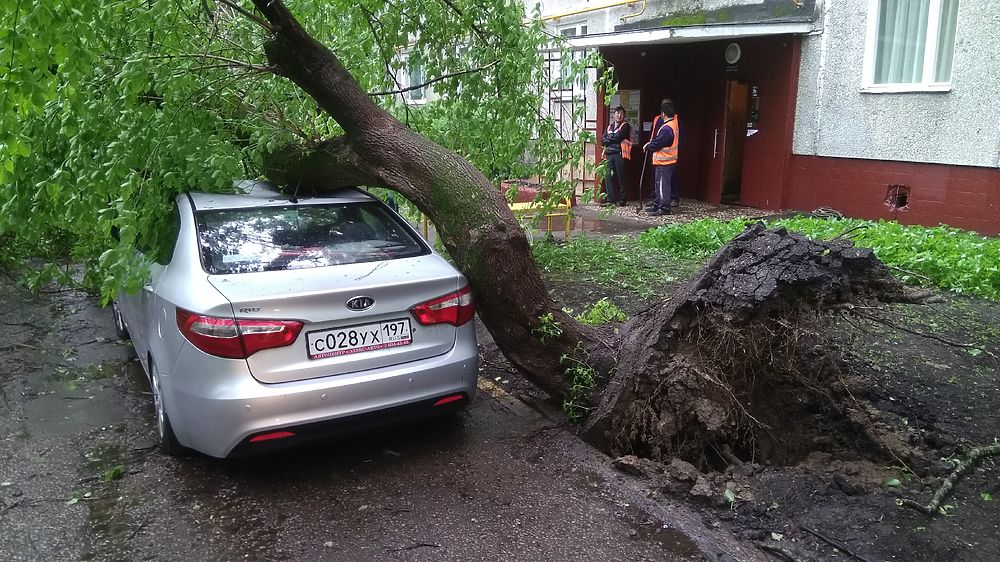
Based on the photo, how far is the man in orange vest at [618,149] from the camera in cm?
1362

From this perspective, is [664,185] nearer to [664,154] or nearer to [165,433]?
[664,154]

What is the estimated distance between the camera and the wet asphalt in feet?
11.2

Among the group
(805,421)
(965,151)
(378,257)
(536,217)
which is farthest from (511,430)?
(965,151)

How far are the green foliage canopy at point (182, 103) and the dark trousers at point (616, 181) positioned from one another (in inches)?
272

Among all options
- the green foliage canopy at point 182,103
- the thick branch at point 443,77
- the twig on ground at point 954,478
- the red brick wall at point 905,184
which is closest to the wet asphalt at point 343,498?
the twig on ground at point 954,478

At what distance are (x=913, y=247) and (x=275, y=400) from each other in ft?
21.3

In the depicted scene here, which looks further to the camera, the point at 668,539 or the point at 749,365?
the point at 749,365

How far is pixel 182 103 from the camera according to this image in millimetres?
4707

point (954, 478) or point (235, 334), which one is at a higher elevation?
point (235, 334)

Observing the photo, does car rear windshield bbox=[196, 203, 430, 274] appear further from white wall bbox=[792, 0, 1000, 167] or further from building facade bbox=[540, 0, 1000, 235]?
white wall bbox=[792, 0, 1000, 167]

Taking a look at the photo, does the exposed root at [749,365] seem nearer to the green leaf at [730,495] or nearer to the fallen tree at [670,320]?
the fallen tree at [670,320]

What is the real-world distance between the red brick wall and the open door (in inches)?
84.4

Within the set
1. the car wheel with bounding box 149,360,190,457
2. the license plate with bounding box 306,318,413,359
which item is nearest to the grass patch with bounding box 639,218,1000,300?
the license plate with bounding box 306,318,413,359

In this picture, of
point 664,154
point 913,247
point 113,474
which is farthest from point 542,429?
point 664,154
